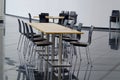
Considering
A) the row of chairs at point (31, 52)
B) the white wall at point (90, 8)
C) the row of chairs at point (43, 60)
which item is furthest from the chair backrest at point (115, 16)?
the row of chairs at point (31, 52)

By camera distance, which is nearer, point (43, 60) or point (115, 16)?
point (43, 60)

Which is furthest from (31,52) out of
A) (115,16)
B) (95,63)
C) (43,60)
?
(115,16)

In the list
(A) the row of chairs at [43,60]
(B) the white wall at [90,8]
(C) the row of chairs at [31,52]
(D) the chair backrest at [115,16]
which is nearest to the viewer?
(A) the row of chairs at [43,60]

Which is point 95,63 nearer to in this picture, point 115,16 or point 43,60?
point 43,60

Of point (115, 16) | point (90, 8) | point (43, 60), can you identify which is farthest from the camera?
point (90, 8)

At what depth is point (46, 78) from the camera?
5.37m

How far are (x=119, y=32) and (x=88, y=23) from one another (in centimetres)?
175

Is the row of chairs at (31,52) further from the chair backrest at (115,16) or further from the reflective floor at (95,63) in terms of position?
the chair backrest at (115,16)

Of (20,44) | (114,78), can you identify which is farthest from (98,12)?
(114,78)

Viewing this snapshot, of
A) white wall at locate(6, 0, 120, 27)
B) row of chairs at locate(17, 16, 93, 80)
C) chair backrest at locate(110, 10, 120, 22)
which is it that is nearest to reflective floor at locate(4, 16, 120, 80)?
row of chairs at locate(17, 16, 93, 80)

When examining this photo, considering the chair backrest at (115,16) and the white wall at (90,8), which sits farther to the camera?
the white wall at (90,8)

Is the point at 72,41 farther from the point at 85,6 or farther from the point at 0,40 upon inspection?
the point at 85,6

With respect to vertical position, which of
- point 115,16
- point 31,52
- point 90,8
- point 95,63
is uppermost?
point 90,8

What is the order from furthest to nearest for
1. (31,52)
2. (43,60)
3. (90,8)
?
1. (90,8)
2. (31,52)
3. (43,60)
